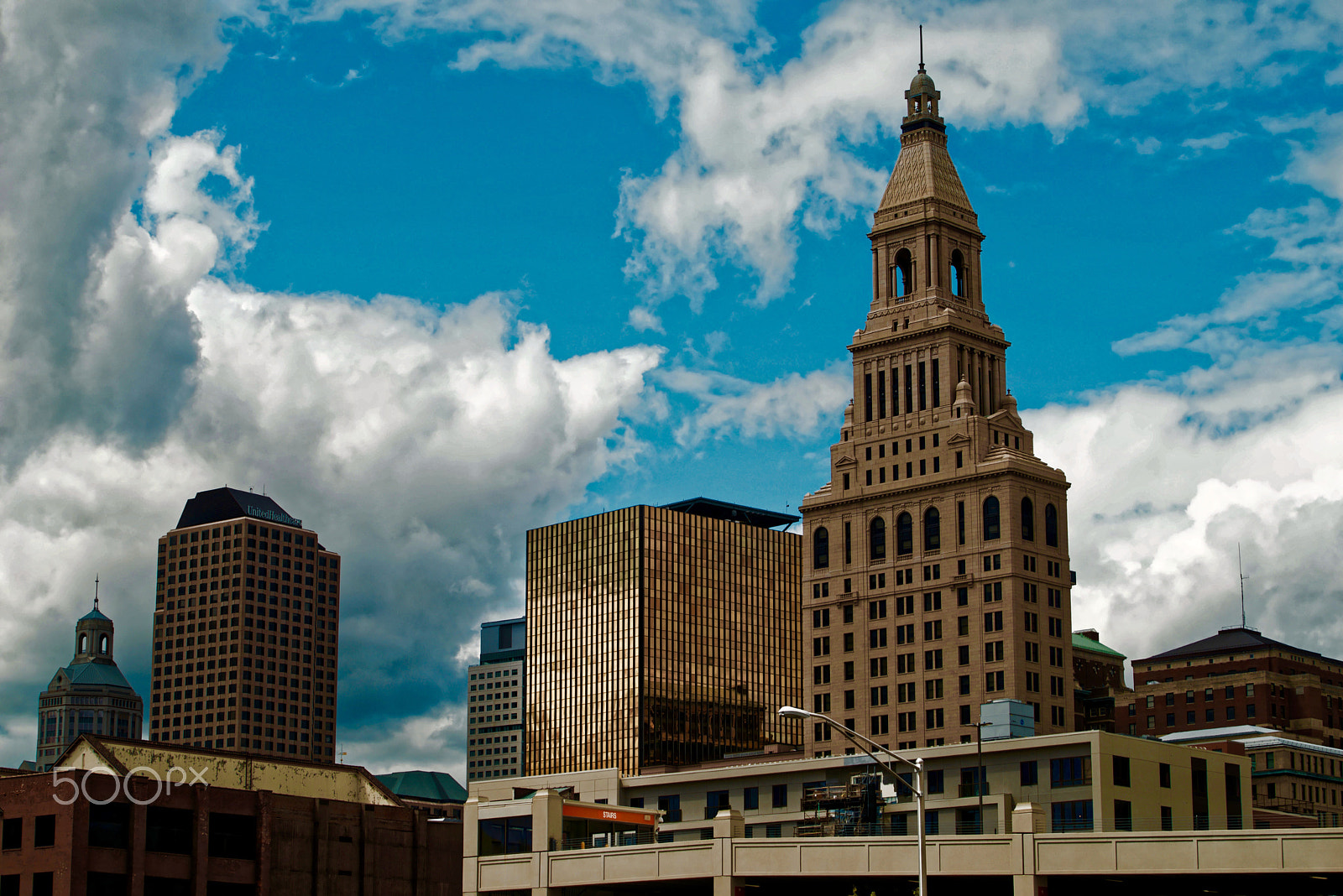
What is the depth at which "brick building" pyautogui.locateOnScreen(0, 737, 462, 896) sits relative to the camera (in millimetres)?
118688

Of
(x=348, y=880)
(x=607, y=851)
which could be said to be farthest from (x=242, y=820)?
(x=607, y=851)

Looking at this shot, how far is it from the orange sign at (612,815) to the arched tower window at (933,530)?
79865mm

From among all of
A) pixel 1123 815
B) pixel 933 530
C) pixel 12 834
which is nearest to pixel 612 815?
pixel 1123 815

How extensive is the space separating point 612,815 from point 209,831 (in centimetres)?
3150

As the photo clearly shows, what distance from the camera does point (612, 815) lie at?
112m

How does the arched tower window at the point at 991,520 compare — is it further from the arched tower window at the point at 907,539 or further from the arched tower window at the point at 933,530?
the arched tower window at the point at 907,539

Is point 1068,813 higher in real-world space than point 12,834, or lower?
higher

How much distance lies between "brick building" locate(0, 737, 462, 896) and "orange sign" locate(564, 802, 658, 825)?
86.2ft

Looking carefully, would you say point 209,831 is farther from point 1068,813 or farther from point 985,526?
point 985,526

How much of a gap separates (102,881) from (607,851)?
1603 inches

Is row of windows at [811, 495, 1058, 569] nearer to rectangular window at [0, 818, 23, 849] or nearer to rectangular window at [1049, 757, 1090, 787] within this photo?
rectangular window at [1049, 757, 1090, 787]

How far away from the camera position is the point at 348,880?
134 meters

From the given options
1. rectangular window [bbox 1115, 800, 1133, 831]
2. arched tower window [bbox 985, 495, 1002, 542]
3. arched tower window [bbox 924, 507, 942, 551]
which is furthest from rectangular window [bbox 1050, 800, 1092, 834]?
arched tower window [bbox 924, 507, 942, 551]

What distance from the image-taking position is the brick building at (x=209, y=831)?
4673 inches
